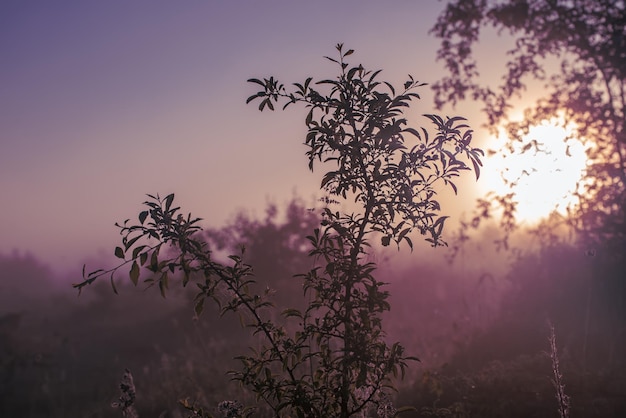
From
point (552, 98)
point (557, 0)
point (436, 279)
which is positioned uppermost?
point (557, 0)

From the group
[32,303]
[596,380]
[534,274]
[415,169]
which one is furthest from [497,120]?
[32,303]

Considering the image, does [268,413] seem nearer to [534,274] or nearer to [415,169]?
[415,169]

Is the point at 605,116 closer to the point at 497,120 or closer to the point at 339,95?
the point at 497,120

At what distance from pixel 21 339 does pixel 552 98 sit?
1642 cm

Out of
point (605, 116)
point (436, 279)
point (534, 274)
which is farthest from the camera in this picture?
point (436, 279)

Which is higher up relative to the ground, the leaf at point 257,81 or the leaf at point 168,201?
the leaf at point 257,81

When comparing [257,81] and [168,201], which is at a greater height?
[257,81]

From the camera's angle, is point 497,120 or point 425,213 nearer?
point 425,213

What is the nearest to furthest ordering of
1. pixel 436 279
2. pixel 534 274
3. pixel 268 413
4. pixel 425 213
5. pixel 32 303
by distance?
pixel 425 213
pixel 268 413
pixel 534 274
pixel 436 279
pixel 32 303

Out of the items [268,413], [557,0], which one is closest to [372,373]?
[268,413]

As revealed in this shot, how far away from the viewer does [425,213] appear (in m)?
4.20

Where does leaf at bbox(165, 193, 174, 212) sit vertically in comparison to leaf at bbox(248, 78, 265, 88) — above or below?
below

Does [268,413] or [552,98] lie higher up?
[552,98]

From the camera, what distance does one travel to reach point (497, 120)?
13.4 m
